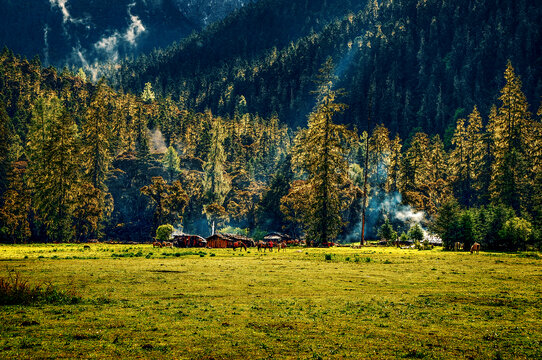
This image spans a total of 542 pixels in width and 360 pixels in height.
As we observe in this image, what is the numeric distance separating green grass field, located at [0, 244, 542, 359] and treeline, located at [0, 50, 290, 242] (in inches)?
3323

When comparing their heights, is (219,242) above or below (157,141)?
below

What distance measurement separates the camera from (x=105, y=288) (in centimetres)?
2336

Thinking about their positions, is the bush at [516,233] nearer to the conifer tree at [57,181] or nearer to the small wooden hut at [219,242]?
the small wooden hut at [219,242]

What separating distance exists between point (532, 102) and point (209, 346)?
714 ft

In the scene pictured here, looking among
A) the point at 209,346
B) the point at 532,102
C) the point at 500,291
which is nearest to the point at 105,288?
the point at 209,346

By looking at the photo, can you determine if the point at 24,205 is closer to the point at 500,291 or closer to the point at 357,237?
the point at 357,237

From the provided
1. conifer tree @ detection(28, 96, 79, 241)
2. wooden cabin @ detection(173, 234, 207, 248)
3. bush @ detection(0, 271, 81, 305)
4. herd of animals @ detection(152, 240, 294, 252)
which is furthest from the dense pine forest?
bush @ detection(0, 271, 81, 305)

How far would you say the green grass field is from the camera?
40.3 ft

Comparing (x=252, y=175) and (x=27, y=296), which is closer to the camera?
(x=27, y=296)

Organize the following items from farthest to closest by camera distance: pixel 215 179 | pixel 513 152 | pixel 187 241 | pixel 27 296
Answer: pixel 215 179 < pixel 187 241 < pixel 513 152 < pixel 27 296

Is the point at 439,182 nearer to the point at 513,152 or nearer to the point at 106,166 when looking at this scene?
the point at 513,152

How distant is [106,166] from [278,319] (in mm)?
122693

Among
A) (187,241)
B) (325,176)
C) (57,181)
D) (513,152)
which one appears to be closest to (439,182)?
(513,152)

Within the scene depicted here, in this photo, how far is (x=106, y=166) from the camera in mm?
127688
